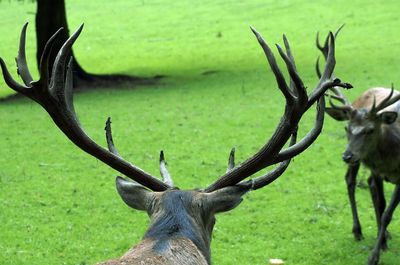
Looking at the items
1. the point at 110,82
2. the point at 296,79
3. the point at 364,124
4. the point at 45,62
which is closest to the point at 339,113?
the point at 364,124

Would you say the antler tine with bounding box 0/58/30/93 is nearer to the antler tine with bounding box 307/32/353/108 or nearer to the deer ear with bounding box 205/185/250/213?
the deer ear with bounding box 205/185/250/213

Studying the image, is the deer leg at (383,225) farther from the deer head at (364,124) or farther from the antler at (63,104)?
the antler at (63,104)

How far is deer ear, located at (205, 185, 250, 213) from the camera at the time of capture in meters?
4.30

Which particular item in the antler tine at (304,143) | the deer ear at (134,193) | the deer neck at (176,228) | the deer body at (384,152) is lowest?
the deer body at (384,152)

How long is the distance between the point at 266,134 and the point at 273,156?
7954 millimetres

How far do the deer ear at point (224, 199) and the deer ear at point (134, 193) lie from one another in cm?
36

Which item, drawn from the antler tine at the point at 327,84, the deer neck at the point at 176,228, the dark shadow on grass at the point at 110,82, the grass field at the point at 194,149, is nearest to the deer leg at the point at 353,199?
the grass field at the point at 194,149

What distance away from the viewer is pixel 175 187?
15.1 ft

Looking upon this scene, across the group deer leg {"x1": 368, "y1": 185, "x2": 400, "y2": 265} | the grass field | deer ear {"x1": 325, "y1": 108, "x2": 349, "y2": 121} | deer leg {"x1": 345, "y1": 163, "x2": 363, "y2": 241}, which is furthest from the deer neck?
deer leg {"x1": 345, "y1": 163, "x2": 363, "y2": 241}

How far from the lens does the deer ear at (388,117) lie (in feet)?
Answer: 25.4

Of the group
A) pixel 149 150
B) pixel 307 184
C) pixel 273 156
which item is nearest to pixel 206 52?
pixel 149 150

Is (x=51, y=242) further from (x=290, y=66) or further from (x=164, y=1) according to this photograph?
(x=164, y=1)

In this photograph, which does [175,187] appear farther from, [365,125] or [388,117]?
[388,117]

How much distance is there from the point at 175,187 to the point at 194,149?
7.09 meters
